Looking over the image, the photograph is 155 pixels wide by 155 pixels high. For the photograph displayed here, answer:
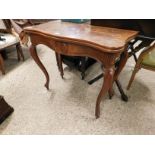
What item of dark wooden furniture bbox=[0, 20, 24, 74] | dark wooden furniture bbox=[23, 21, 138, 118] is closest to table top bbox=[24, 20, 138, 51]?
dark wooden furniture bbox=[23, 21, 138, 118]

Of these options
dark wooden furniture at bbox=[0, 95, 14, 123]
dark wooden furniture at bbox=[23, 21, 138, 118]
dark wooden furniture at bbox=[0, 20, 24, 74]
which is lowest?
dark wooden furniture at bbox=[0, 95, 14, 123]

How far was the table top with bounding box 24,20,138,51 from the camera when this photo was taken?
93 centimetres

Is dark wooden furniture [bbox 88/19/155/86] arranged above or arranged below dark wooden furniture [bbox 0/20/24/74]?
above

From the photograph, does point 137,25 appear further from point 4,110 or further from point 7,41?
point 7,41

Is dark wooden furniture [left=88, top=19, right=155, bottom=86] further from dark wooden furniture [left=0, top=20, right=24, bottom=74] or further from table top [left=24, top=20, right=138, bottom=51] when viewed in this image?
dark wooden furniture [left=0, top=20, right=24, bottom=74]

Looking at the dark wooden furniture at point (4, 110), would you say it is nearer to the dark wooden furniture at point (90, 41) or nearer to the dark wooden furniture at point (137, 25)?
the dark wooden furniture at point (90, 41)

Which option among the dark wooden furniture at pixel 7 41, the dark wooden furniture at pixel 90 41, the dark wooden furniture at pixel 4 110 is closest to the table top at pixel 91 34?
the dark wooden furniture at pixel 90 41

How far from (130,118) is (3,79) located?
1612 millimetres

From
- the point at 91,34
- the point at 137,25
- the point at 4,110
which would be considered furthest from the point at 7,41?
the point at 137,25

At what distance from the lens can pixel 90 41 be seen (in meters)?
0.95

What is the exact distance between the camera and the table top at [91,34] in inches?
36.5

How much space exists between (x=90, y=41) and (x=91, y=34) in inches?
6.0

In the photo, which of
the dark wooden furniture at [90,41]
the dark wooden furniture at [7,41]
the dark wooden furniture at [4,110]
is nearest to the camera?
the dark wooden furniture at [90,41]
